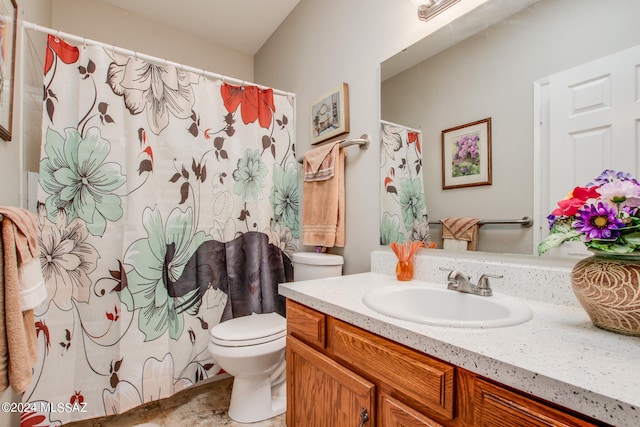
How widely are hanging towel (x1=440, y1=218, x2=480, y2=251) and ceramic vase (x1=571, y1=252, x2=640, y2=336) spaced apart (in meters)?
0.44

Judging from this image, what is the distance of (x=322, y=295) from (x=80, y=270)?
4.03 feet

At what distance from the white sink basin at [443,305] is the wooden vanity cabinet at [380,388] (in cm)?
12

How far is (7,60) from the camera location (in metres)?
1.15

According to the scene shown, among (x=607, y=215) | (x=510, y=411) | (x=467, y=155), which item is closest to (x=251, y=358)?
(x=510, y=411)

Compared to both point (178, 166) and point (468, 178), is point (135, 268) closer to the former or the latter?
point (178, 166)

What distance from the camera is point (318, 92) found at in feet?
6.41

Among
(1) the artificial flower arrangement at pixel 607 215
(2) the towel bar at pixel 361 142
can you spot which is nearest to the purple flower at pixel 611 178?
(1) the artificial flower arrangement at pixel 607 215

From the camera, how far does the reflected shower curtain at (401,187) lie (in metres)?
1.35

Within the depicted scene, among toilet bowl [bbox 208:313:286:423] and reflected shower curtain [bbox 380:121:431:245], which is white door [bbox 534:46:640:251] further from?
toilet bowl [bbox 208:313:286:423]

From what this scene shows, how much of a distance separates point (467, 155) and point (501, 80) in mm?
280

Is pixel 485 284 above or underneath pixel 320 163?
A: underneath

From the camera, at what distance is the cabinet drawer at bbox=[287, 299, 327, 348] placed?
1.02 meters

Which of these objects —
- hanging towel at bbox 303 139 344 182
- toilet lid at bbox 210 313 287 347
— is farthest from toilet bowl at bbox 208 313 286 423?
hanging towel at bbox 303 139 344 182

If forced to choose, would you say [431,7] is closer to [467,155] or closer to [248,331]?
[467,155]
